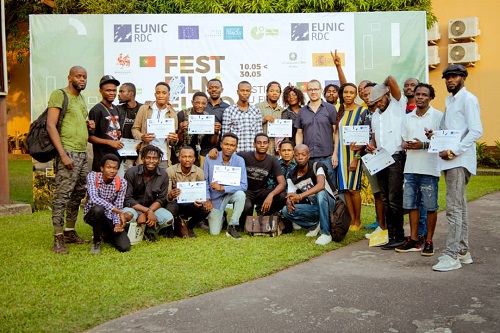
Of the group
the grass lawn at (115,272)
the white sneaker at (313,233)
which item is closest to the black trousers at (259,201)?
the grass lawn at (115,272)

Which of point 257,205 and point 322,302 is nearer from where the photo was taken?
point 322,302

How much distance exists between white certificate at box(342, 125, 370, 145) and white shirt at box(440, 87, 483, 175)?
5.26 ft

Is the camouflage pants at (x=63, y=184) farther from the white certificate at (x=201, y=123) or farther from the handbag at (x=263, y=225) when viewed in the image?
the handbag at (x=263, y=225)

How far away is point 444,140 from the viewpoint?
583 centimetres

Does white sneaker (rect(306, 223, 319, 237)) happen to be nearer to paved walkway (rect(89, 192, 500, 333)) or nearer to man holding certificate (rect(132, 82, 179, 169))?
paved walkway (rect(89, 192, 500, 333))

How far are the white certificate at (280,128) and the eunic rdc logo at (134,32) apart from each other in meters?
3.94

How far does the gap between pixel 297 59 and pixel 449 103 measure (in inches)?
225

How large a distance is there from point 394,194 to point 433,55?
1213cm

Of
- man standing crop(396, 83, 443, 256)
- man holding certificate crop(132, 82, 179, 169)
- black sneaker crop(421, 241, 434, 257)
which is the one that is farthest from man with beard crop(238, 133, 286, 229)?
black sneaker crop(421, 241, 434, 257)

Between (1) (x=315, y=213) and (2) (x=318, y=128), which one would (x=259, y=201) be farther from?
(2) (x=318, y=128)

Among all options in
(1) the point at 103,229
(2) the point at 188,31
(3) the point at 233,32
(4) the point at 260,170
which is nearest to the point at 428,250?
(4) the point at 260,170

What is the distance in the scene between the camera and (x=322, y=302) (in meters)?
4.88

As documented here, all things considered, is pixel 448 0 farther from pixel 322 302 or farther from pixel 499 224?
pixel 322 302

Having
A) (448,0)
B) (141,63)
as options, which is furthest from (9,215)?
(448,0)
